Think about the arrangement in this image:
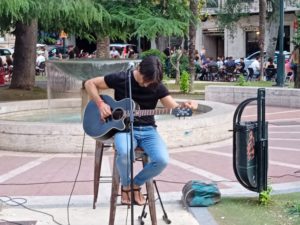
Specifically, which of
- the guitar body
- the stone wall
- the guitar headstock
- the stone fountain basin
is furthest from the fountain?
the guitar headstock

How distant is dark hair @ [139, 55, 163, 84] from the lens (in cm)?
539

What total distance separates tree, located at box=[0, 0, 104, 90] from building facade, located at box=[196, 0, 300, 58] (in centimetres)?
2512

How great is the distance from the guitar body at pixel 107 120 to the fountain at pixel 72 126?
424 centimetres

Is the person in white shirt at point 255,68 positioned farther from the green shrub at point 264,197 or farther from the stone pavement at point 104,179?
the green shrub at point 264,197

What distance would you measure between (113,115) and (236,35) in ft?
141

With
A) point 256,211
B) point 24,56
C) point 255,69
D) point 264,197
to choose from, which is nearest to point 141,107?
point 256,211

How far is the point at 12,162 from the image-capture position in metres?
9.31

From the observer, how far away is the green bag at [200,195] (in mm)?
6445

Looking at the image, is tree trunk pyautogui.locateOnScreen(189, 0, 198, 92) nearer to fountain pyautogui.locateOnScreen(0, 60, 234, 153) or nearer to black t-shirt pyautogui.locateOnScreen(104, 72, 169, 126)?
fountain pyautogui.locateOnScreen(0, 60, 234, 153)

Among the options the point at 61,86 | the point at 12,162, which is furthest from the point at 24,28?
the point at 12,162

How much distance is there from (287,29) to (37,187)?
39.6 m

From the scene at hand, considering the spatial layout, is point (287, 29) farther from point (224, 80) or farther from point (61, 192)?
point (61, 192)

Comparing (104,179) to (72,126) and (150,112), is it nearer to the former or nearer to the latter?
(72,126)

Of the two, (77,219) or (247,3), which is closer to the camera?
(77,219)
